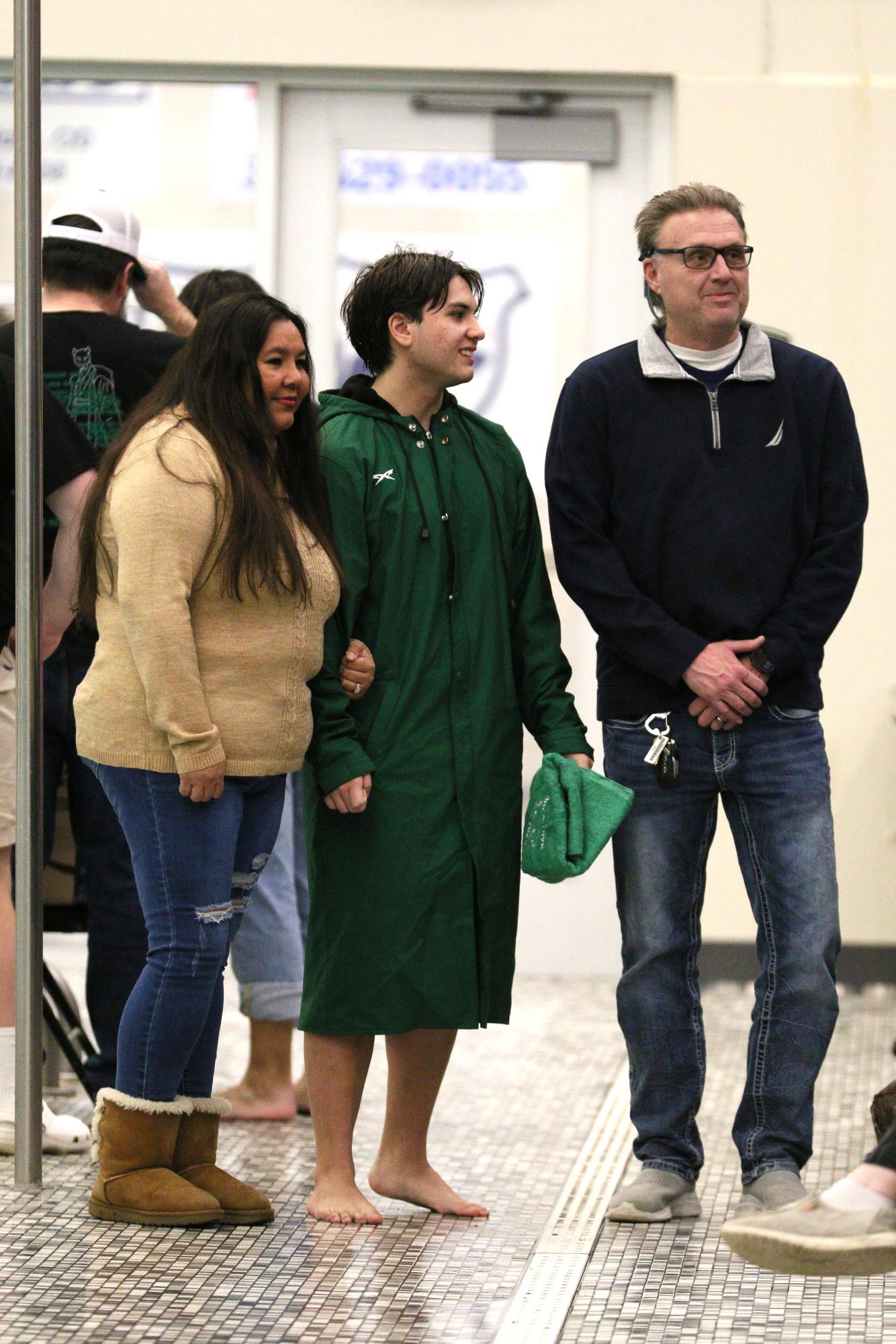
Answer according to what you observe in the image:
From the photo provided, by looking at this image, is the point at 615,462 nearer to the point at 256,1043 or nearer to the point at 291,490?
the point at 291,490

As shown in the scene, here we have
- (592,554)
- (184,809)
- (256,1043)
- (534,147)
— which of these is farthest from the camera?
(534,147)

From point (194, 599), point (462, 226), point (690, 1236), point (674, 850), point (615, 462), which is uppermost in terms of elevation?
point (462, 226)

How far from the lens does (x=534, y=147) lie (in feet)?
20.0

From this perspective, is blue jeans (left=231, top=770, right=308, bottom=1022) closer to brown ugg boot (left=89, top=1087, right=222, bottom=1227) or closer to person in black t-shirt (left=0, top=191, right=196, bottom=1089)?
person in black t-shirt (left=0, top=191, right=196, bottom=1089)

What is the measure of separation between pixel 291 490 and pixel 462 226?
294cm

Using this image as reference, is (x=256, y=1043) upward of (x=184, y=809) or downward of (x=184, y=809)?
downward

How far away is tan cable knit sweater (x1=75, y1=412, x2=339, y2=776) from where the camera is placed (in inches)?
Answer: 127

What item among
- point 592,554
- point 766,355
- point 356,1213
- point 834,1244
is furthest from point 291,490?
point 834,1244

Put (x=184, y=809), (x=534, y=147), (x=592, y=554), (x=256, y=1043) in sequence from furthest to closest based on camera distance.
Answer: (x=534, y=147)
(x=256, y=1043)
(x=592, y=554)
(x=184, y=809)

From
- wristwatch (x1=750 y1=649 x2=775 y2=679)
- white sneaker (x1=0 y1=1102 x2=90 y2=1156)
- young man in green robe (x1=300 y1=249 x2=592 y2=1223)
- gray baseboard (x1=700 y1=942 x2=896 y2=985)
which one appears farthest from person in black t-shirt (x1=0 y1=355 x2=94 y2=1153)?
gray baseboard (x1=700 y1=942 x2=896 y2=985)

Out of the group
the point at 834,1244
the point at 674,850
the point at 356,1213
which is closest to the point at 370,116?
the point at 674,850

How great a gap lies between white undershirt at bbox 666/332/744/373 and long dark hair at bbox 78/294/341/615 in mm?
674

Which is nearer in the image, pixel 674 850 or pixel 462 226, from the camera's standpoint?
pixel 674 850

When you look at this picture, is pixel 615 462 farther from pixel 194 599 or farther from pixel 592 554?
pixel 194 599
